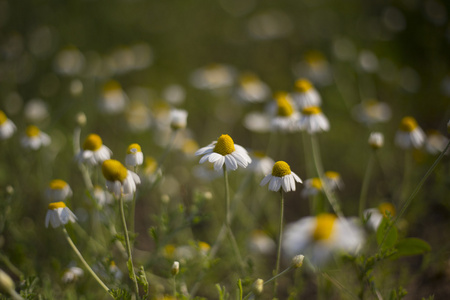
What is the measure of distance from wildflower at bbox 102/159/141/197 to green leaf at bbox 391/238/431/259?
1600mm

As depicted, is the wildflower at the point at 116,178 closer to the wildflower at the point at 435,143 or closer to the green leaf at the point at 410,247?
the green leaf at the point at 410,247

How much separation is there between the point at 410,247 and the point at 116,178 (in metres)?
1.79

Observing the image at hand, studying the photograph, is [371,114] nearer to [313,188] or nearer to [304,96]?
[304,96]

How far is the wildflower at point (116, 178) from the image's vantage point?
5.76 feet

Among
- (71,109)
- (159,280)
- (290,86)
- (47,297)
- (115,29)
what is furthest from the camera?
(115,29)

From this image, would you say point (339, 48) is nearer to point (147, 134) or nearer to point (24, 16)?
point (147, 134)

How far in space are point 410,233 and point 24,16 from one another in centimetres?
660

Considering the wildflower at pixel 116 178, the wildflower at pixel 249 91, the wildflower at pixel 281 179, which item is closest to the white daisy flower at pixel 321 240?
the wildflower at pixel 281 179

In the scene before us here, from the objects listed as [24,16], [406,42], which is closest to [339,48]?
[406,42]

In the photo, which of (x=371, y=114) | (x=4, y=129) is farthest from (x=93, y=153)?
(x=371, y=114)

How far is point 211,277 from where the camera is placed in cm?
305

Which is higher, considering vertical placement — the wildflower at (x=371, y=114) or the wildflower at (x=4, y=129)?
the wildflower at (x=4, y=129)

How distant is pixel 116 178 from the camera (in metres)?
1.77

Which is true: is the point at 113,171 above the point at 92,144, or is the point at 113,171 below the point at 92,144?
above
